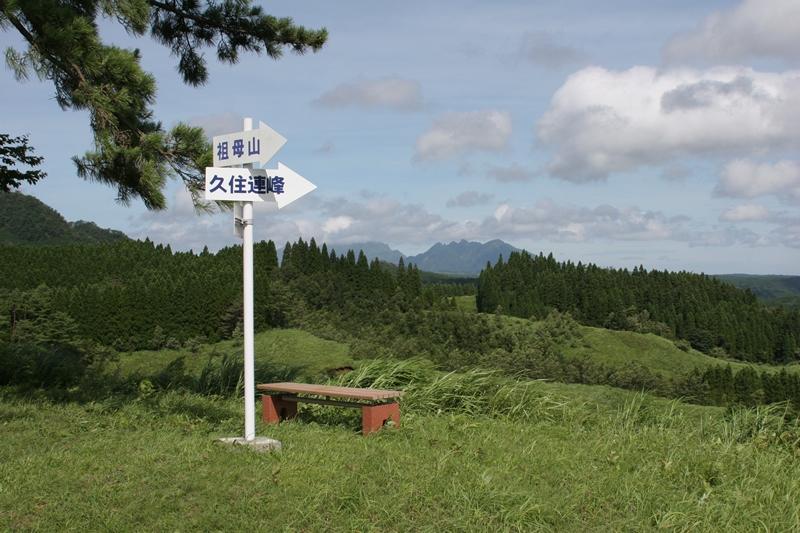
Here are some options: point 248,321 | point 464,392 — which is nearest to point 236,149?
point 248,321

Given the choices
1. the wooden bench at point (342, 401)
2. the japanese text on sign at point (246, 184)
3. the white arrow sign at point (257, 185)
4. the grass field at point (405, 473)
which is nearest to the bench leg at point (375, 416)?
the wooden bench at point (342, 401)

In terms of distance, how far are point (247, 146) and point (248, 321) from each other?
1576mm

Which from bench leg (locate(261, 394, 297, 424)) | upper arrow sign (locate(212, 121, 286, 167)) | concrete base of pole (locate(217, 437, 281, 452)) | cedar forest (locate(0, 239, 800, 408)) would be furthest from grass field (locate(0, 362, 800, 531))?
cedar forest (locate(0, 239, 800, 408))

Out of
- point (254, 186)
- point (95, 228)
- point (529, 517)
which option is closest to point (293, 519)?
point (529, 517)

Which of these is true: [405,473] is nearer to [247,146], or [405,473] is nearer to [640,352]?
[247,146]

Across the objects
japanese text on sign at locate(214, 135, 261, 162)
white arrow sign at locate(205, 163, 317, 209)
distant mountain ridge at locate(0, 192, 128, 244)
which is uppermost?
distant mountain ridge at locate(0, 192, 128, 244)

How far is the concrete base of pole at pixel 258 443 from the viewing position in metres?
5.88

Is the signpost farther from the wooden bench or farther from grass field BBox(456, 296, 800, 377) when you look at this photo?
grass field BBox(456, 296, 800, 377)

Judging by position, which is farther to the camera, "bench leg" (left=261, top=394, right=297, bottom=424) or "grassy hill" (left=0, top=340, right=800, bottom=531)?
"bench leg" (left=261, top=394, right=297, bottom=424)

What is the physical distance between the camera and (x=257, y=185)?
624 cm

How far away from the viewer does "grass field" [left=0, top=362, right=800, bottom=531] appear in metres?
4.45

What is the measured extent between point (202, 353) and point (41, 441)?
6700 cm

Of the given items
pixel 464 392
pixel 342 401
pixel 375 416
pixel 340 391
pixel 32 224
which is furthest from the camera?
pixel 32 224

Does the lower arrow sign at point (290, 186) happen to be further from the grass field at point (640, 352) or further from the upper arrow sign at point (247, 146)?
the grass field at point (640, 352)
